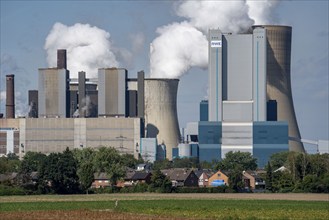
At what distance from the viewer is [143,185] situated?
Result: 7325 cm

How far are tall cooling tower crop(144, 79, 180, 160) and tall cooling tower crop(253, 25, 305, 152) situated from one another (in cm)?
1134

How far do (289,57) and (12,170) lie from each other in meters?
42.6

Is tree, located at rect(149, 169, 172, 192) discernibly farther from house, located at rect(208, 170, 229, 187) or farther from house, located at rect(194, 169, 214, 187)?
house, located at rect(194, 169, 214, 187)

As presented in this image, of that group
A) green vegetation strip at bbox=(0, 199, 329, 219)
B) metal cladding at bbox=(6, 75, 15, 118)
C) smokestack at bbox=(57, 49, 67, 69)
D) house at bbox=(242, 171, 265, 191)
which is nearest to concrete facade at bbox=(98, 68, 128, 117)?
smokestack at bbox=(57, 49, 67, 69)

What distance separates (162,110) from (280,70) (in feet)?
47.6

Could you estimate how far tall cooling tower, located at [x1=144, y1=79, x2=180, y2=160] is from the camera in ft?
390

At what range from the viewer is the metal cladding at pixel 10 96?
128m

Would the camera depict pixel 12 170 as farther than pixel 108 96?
No

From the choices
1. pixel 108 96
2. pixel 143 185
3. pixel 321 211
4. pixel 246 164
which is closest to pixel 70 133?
pixel 108 96

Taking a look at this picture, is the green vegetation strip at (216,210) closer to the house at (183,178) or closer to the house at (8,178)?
the house at (8,178)

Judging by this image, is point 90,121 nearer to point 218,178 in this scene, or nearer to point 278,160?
point 278,160

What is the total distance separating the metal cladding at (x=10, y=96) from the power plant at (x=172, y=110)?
126 millimetres

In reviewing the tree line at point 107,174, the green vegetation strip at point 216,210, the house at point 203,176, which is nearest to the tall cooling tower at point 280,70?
the house at point 203,176

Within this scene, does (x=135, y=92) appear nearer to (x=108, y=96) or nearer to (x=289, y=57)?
(x=108, y=96)
